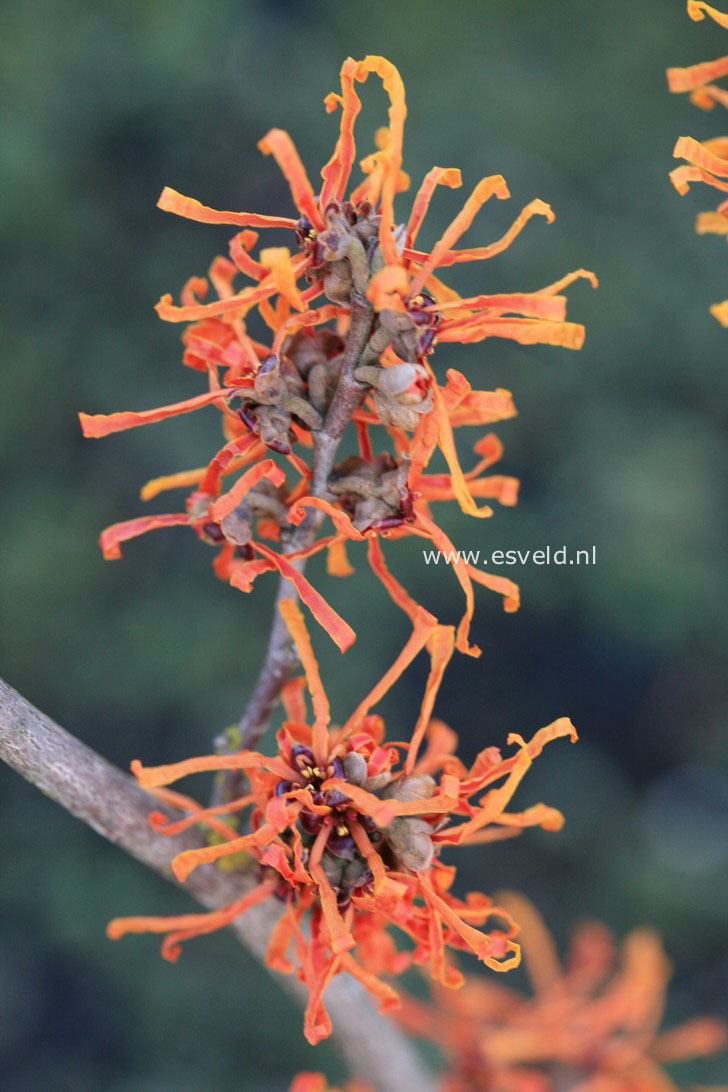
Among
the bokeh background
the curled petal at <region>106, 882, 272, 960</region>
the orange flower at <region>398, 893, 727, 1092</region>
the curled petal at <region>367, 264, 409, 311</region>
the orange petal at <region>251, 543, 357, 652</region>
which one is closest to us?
the curled petal at <region>367, 264, 409, 311</region>

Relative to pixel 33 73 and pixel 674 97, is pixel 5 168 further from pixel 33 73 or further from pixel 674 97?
pixel 674 97

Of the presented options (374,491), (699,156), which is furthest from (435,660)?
(699,156)

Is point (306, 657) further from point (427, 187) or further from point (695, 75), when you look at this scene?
point (695, 75)

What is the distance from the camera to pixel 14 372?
2959 millimetres

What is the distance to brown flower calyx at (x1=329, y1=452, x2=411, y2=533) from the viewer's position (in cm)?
99

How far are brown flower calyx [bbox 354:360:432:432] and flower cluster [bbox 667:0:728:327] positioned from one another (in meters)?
0.28

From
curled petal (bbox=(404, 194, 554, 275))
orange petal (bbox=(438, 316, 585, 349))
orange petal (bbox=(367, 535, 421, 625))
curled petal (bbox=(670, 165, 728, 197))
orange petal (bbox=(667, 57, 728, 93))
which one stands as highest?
orange petal (bbox=(667, 57, 728, 93))

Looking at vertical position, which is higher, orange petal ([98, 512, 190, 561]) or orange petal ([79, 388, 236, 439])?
orange petal ([79, 388, 236, 439])

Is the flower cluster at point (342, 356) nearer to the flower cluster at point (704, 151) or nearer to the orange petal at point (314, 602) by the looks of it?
the orange petal at point (314, 602)

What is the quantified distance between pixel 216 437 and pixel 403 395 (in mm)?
2021

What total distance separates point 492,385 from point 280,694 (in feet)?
6.84

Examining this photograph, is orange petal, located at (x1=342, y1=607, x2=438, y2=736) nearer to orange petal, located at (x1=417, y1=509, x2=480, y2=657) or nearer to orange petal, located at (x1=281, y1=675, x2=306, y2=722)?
orange petal, located at (x1=417, y1=509, x2=480, y2=657)

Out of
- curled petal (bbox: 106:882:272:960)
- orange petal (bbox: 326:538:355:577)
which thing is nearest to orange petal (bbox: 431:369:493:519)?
orange petal (bbox: 326:538:355:577)

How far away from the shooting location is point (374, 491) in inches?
39.2
